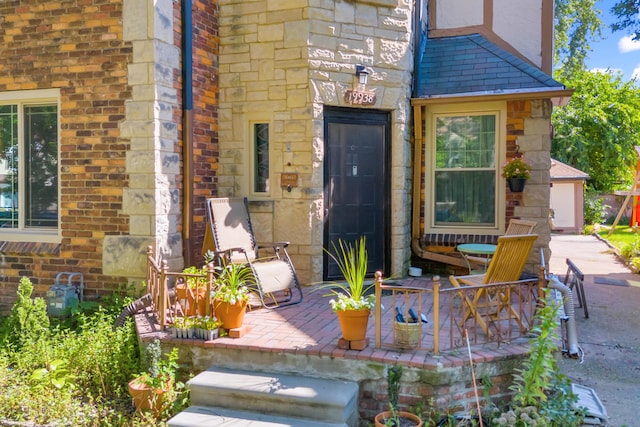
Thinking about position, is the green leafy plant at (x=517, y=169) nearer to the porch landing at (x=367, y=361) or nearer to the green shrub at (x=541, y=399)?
the porch landing at (x=367, y=361)

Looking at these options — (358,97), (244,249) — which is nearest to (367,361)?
(244,249)

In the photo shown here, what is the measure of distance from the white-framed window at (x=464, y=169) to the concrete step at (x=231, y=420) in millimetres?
4689

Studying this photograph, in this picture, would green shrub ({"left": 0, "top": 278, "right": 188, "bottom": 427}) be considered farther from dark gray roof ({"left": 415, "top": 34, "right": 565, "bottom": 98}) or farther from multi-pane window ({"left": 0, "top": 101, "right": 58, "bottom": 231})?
dark gray roof ({"left": 415, "top": 34, "right": 565, "bottom": 98})

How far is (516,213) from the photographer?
295 inches

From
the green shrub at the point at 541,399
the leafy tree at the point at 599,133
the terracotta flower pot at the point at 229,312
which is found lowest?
the green shrub at the point at 541,399

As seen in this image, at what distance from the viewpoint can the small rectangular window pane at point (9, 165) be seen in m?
6.50

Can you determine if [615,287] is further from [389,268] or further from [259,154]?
[259,154]

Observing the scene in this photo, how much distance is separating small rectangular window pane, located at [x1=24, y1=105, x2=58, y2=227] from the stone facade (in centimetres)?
195

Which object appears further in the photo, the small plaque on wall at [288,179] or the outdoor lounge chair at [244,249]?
the small plaque on wall at [288,179]

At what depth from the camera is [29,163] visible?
6.45 metres

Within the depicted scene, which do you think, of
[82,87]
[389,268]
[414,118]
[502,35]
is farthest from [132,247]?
[502,35]

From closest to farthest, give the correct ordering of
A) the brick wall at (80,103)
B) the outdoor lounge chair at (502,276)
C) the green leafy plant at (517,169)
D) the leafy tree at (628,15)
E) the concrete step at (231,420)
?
the concrete step at (231,420) < the outdoor lounge chair at (502,276) < the brick wall at (80,103) < the green leafy plant at (517,169) < the leafy tree at (628,15)

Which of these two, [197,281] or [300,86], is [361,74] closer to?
[300,86]

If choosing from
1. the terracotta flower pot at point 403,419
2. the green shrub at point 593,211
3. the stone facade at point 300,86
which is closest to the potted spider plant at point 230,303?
the terracotta flower pot at point 403,419
